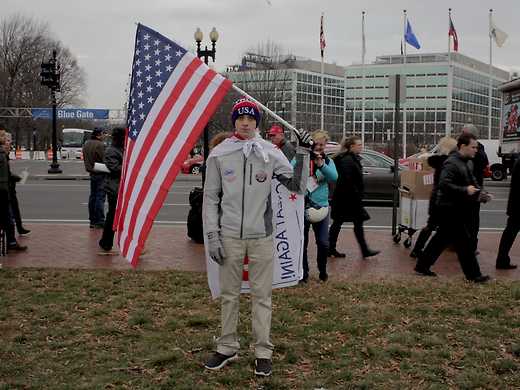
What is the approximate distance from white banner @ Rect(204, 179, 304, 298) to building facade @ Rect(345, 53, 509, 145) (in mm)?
100015

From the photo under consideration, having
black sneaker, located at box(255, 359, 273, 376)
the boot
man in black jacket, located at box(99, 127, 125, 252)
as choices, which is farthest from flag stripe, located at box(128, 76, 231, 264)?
the boot

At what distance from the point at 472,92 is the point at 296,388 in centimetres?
11631

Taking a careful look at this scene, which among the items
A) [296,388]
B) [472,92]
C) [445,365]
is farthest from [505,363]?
[472,92]

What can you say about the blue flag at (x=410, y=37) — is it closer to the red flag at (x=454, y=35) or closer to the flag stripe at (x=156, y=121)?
the red flag at (x=454, y=35)

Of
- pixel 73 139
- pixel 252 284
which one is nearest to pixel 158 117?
pixel 252 284

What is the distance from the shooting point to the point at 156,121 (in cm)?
551

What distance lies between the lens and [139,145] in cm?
559

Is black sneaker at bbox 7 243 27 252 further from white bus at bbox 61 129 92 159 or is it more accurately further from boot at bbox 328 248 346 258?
white bus at bbox 61 129 92 159

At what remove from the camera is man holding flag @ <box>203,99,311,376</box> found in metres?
4.61

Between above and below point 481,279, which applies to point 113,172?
above

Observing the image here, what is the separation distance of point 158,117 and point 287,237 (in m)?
1.50

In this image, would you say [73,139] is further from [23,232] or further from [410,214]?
[410,214]

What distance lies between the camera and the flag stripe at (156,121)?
541cm

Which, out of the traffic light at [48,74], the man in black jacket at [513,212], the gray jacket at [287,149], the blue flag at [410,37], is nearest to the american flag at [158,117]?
the gray jacket at [287,149]
